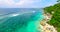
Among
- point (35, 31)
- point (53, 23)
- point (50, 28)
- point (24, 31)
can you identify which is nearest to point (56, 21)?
point (53, 23)

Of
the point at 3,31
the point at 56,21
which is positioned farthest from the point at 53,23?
the point at 3,31

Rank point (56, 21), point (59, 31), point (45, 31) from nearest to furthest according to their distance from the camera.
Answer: point (59, 31), point (45, 31), point (56, 21)

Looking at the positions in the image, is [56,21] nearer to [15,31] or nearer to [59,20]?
[59,20]

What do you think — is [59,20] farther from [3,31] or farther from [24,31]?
[3,31]

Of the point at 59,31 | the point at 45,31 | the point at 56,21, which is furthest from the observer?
the point at 56,21

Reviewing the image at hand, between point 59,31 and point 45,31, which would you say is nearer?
point 59,31

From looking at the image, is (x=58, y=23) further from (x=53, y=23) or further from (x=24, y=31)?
(x=24, y=31)

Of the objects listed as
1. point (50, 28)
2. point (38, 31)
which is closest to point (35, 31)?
point (38, 31)

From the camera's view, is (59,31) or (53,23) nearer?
(59,31)
